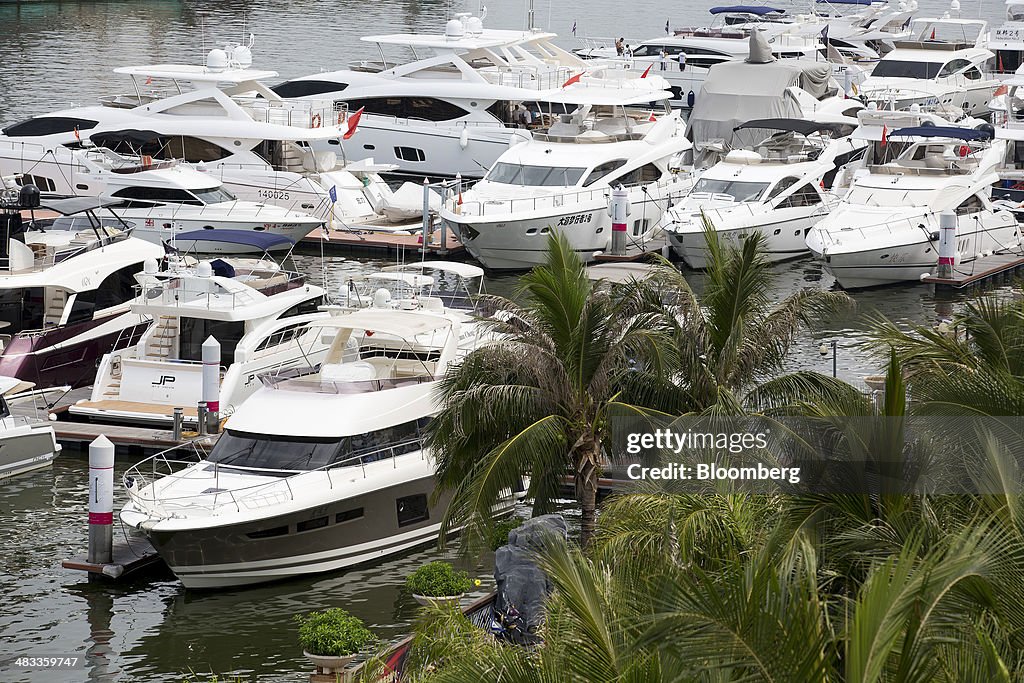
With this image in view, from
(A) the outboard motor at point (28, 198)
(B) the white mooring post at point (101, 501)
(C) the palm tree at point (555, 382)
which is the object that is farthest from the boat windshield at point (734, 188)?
(C) the palm tree at point (555, 382)

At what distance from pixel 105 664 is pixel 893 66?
141 ft

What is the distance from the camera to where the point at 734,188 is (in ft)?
135

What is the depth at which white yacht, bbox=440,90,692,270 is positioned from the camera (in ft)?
131

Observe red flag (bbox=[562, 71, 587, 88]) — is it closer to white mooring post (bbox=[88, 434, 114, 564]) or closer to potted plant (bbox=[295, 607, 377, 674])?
white mooring post (bbox=[88, 434, 114, 564])

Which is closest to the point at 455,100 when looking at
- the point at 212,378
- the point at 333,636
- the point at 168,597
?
the point at 212,378

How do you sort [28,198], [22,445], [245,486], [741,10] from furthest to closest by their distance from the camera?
[741,10], [28,198], [22,445], [245,486]

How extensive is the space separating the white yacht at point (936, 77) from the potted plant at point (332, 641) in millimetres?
38532

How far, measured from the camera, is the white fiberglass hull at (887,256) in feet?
125

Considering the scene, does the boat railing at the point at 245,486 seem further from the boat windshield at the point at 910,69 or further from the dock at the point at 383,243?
the boat windshield at the point at 910,69

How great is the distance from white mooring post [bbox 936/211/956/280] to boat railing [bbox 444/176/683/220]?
26.8 feet

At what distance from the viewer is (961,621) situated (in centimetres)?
1037

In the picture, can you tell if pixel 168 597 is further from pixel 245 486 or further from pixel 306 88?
pixel 306 88

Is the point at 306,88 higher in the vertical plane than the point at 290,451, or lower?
higher

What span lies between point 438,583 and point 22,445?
8.35 metres
